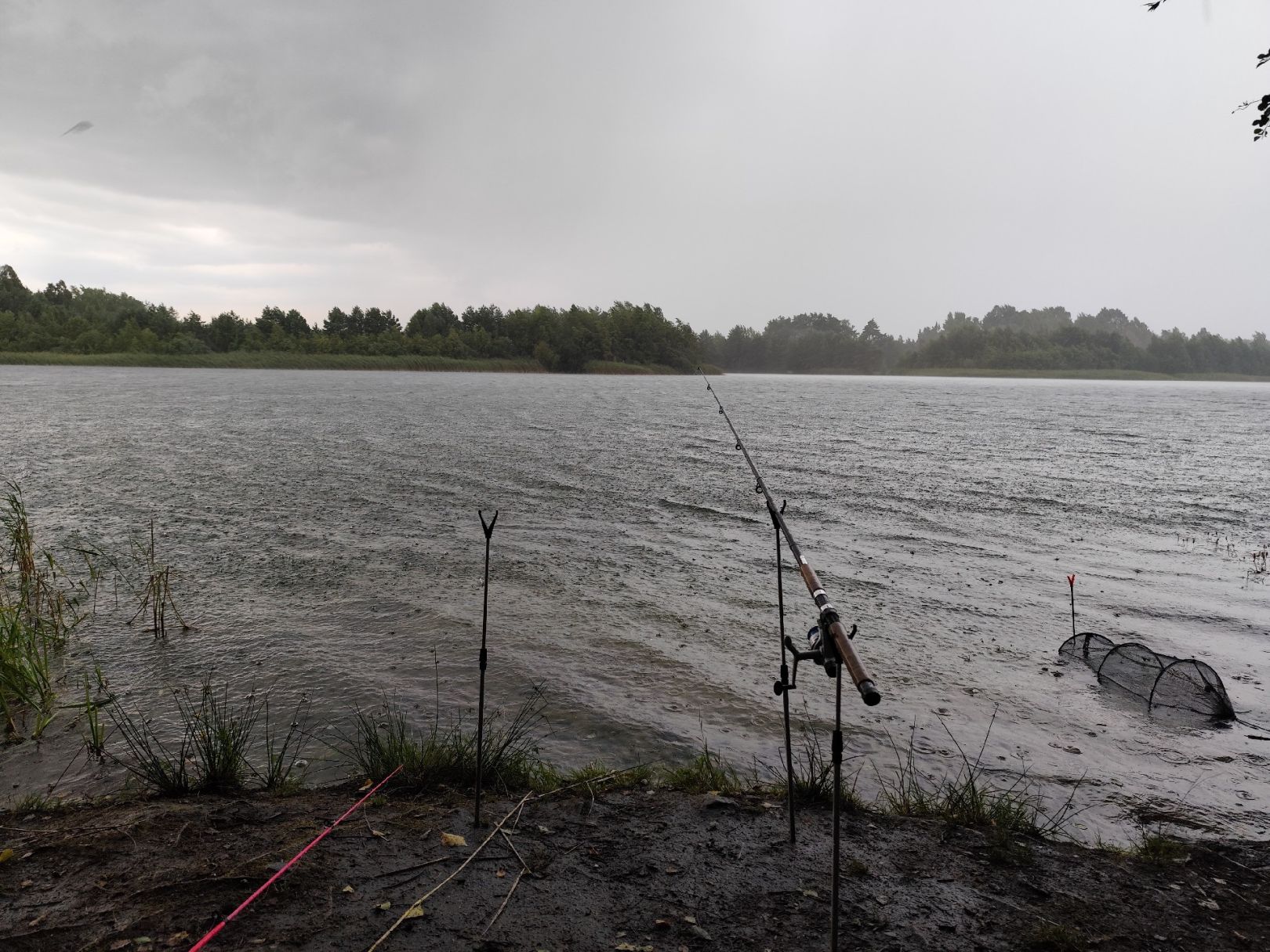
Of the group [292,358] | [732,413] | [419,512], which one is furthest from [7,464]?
[292,358]

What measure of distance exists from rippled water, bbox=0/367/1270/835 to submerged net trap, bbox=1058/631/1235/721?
0.92 ft

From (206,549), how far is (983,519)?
1472 centimetres

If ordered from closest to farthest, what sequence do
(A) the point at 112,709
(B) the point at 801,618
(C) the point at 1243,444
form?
(A) the point at 112,709 < (B) the point at 801,618 < (C) the point at 1243,444

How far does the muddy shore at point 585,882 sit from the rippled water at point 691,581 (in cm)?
126

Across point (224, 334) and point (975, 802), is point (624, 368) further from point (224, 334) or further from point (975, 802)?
point (975, 802)

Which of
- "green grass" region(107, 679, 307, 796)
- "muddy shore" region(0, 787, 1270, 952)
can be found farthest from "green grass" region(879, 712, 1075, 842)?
"green grass" region(107, 679, 307, 796)

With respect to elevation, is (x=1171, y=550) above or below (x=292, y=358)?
below

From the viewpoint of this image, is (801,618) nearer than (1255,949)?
No

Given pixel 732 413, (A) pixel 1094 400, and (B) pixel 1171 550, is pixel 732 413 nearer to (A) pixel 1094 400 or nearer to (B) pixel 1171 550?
(B) pixel 1171 550

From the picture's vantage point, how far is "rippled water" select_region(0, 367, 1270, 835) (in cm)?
665

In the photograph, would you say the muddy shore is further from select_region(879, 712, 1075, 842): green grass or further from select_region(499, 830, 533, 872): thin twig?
select_region(879, 712, 1075, 842): green grass

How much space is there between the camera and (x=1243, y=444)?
102 feet

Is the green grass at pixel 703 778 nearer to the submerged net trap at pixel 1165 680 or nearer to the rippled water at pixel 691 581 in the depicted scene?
the rippled water at pixel 691 581

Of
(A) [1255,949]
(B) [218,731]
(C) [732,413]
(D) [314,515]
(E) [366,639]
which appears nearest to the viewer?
(A) [1255,949]
